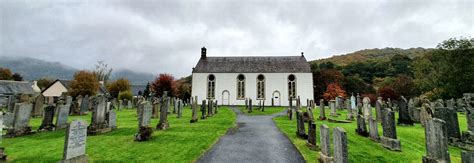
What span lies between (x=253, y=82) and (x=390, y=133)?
98.3 feet

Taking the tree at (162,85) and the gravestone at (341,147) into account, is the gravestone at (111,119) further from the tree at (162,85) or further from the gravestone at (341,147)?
the tree at (162,85)

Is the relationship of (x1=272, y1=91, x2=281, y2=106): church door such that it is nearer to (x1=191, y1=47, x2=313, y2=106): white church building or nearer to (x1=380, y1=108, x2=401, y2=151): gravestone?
(x1=191, y1=47, x2=313, y2=106): white church building

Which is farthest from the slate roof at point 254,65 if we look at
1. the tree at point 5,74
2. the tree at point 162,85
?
the tree at point 5,74

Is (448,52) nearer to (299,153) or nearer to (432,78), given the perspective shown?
(432,78)

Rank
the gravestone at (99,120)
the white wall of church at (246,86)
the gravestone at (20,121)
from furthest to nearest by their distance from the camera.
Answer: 1. the white wall of church at (246,86)
2. the gravestone at (99,120)
3. the gravestone at (20,121)

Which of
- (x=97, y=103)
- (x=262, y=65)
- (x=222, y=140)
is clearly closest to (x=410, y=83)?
(x=262, y=65)

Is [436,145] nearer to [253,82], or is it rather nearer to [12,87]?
[253,82]

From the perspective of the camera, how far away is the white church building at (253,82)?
36500mm

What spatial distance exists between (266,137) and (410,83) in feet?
145

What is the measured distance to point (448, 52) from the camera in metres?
30.2

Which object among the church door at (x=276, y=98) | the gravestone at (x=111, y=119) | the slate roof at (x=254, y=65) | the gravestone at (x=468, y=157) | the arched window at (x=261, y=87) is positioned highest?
the slate roof at (x=254, y=65)

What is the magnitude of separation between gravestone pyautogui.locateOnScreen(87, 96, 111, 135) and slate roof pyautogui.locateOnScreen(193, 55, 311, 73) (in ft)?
90.5

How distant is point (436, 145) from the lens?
5547 mm

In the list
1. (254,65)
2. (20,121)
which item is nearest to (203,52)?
(254,65)
